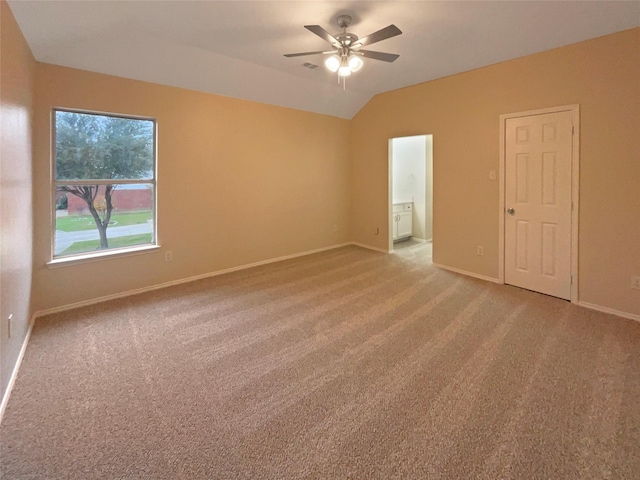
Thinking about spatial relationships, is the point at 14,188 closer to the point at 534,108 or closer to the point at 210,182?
the point at 210,182

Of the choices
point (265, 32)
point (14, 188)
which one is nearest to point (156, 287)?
point (14, 188)

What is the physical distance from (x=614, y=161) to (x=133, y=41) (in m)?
Answer: 4.74

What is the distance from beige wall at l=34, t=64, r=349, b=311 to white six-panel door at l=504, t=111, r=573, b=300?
292cm

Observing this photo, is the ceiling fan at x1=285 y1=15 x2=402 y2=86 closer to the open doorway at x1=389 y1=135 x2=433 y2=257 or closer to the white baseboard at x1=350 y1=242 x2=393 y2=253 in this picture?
the white baseboard at x1=350 y1=242 x2=393 y2=253

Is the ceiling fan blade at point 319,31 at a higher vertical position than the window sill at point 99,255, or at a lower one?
higher

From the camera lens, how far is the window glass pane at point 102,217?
3.39 m

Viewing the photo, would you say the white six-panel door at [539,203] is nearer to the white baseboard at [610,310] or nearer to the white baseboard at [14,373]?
the white baseboard at [610,310]

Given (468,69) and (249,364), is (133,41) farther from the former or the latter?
(468,69)

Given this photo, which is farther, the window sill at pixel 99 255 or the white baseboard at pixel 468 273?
the white baseboard at pixel 468 273

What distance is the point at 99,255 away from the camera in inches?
139

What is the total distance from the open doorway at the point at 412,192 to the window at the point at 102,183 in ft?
14.1

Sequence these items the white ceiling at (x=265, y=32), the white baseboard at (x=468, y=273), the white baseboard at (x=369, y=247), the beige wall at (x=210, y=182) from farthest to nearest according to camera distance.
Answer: the white baseboard at (x=369, y=247), the white baseboard at (x=468, y=273), the beige wall at (x=210, y=182), the white ceiling at (x=265, y=32)

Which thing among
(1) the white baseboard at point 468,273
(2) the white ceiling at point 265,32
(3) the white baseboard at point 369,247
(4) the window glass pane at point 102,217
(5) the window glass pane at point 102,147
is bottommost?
(1) the white baseboard at point 468,273

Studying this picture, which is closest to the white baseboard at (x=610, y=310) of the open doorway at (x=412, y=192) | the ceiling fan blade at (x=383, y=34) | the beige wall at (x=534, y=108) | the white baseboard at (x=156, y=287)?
the beige wall at (x=534, y=108)
